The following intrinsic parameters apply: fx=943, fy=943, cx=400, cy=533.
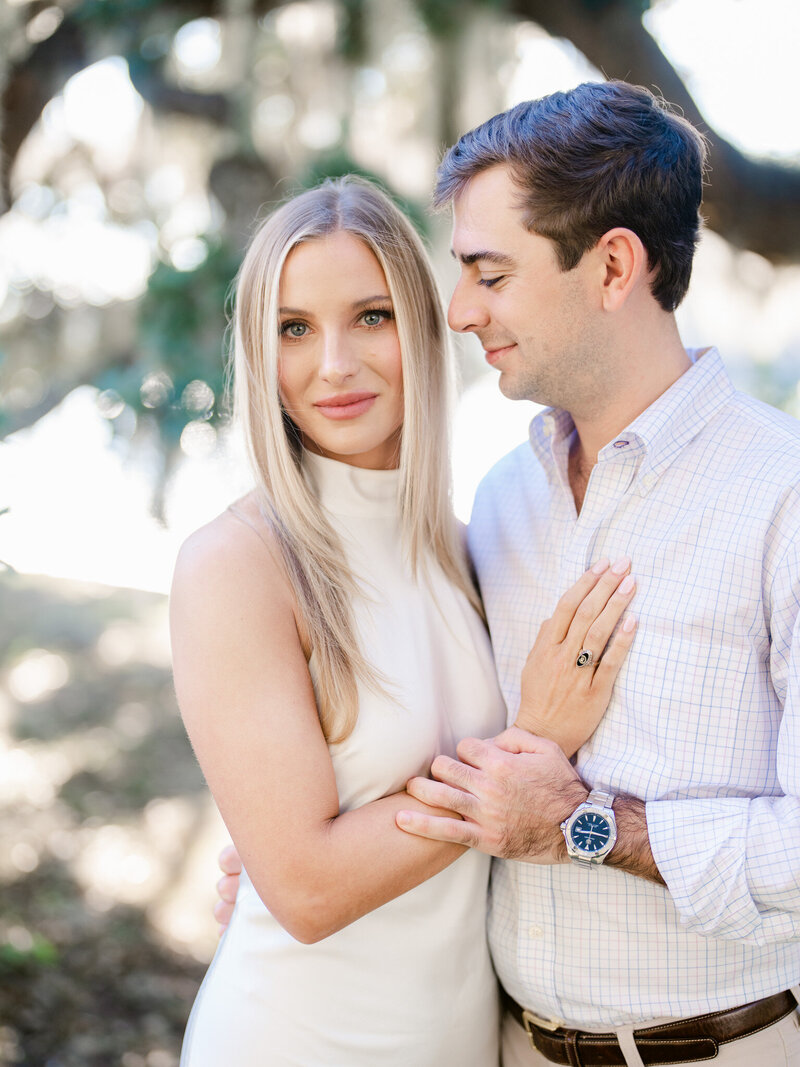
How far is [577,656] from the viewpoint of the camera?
1587 millimetres

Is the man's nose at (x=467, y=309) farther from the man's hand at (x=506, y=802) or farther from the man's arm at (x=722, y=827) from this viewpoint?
the man's hand at (x=506, y=802)

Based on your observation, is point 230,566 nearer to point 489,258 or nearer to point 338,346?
point 338,346

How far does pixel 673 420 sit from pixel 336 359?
0.61 m

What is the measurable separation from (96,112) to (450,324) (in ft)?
9.30

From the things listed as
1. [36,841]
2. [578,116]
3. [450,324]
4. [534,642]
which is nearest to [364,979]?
[534,642]

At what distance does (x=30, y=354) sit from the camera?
396 centimetres

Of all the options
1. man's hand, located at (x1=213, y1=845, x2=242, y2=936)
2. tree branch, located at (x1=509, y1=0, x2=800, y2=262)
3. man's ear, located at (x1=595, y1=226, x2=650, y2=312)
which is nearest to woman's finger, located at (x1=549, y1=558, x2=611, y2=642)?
man's ear, located at (x1=595, y1=226, x2=650, y2=312)

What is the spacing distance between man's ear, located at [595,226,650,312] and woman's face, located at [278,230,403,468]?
403 millimetres

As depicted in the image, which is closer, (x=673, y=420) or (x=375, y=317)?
(x=673, y=420)

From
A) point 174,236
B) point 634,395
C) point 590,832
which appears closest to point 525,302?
point 634,395

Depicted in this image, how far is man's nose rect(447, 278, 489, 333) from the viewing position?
178 cm

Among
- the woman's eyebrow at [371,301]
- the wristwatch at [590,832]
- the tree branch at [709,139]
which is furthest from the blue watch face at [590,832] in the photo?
the tree branch at [709,139]

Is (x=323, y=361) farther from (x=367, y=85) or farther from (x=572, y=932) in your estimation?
(x=367, y=85)

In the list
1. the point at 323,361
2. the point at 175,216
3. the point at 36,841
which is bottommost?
the point at 36,841
